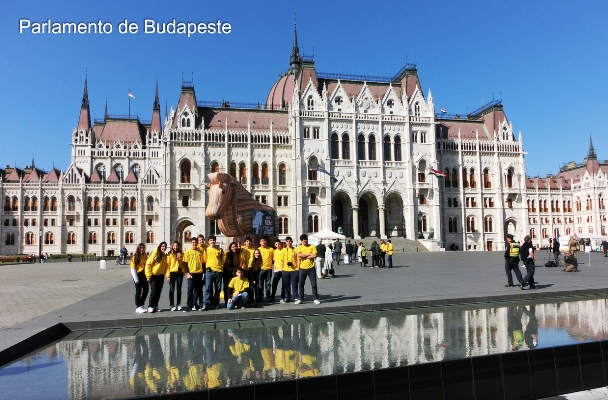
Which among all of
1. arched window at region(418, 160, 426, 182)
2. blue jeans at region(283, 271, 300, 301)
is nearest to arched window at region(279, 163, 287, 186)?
arched window at region(418, 160, 426, 182)

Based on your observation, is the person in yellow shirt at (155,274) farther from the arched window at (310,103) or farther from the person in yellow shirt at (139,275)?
the arched window at (310,103)

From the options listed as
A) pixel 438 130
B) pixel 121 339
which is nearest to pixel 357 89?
pixel 438 130

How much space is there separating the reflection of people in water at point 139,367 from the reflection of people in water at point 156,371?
78 millimetres

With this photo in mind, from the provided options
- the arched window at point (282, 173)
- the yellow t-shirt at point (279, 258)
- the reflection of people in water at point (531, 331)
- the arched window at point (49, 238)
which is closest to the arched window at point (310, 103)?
the arched window at point (282, 173)

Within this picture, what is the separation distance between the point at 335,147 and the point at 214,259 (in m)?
46.2

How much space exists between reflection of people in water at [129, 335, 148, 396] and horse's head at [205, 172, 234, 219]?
11734 mm

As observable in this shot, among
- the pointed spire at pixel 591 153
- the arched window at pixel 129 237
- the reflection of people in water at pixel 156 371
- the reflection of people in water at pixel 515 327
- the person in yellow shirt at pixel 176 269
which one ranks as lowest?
the reflection of people in water at pixel 515 327

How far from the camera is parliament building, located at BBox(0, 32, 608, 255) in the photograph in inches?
2206

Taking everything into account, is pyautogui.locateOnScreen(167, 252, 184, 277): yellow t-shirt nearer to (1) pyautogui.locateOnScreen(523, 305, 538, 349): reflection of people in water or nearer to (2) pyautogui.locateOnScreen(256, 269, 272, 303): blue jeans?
(2) pyautogui.locateOnScreen(256, 269, 272, 303): blue jeans

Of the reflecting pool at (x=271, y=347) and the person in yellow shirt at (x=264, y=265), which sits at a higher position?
the person in yellow shirt at (x=264, y=265)

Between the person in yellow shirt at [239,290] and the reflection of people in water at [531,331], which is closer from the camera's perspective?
the reflection of people in water at [531,331]

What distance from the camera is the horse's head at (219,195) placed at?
68.5 feet

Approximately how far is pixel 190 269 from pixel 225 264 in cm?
100

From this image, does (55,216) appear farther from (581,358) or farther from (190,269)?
(581,358)
